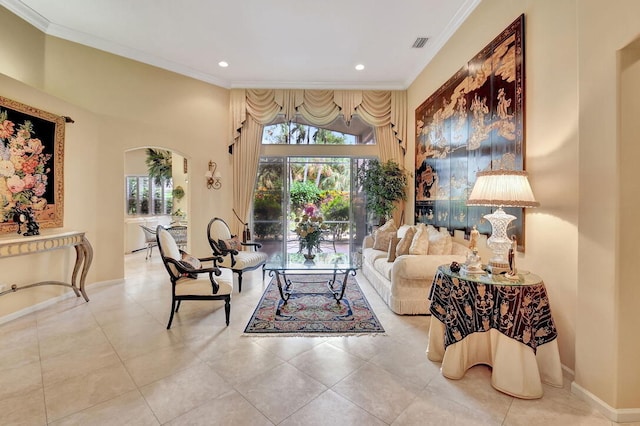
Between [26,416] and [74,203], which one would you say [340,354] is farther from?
[74,203]

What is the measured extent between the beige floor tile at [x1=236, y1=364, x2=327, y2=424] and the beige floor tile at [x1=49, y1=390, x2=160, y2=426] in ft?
1.91

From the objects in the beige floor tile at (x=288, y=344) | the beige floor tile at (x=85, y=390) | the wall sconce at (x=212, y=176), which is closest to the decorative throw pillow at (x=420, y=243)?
the beige floor tile at (x=288, y=344)

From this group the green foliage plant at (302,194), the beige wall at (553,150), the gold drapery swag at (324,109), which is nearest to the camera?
Answer: the beige wall at (553,150)

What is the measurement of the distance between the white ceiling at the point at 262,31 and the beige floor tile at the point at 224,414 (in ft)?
13.4

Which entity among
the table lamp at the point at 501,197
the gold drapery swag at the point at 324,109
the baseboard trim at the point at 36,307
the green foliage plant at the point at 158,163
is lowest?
the baseboard trim at the point at 36,307

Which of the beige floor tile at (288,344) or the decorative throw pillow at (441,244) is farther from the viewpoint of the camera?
the decorative throw pillow at (441,244)

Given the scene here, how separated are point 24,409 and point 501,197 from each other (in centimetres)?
366

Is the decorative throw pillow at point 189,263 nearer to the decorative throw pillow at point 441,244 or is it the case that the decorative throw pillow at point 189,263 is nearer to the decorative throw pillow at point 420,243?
the decorative throw pillow at point 420,243

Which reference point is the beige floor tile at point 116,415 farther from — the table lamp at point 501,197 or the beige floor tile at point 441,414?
the table lamp at point 501,197

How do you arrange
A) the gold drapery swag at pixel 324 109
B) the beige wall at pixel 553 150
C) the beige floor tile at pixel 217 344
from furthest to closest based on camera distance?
the gold drapery swag at pixel 324 109 < the beige floor tile at pixel 217 344 < the beige wall at pixel 553 150

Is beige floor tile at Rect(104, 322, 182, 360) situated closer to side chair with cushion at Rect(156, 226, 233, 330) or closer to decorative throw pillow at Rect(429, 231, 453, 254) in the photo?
side chair with cushion at Rect(156, 226, 233, 330)

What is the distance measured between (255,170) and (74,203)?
9.50 ft

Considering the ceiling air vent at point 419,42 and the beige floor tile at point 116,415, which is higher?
the ceiling air vent at point 419,42

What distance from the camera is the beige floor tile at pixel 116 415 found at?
167 cm
